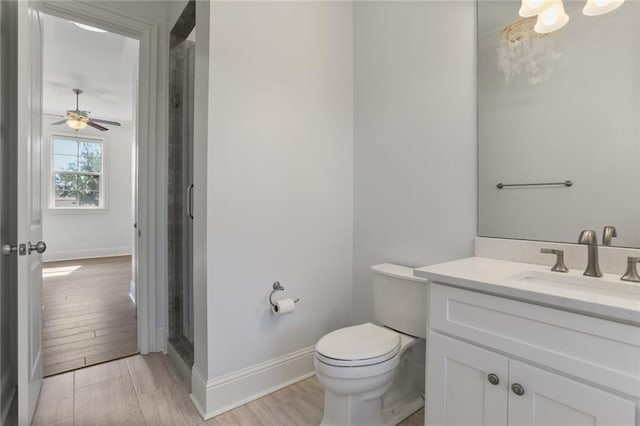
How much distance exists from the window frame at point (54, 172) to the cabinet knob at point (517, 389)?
7098 millimetres

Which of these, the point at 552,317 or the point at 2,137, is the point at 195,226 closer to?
the point at 2,137

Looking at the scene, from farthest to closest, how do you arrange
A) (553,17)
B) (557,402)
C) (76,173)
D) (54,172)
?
(76,173), (54,172), (553,17), (557,402)

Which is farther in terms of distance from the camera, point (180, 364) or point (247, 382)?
point (180, 364)

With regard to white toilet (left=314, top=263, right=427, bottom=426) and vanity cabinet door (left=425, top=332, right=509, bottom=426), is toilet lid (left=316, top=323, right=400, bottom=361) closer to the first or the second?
white toilet (left=314, top=263, right=427, bottom=426)

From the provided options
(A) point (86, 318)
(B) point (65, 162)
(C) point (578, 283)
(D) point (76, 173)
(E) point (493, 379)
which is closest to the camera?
(E) point (493, 379)

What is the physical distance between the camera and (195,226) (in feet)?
5.65

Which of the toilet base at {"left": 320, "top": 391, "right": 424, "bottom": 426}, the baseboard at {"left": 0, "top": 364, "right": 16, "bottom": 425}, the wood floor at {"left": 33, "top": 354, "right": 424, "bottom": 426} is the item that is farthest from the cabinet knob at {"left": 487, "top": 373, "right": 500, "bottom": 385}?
the baseboard at {"left": 0, "top": 364, "right": 16, "bottom": 425}

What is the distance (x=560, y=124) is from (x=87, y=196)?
7225mm

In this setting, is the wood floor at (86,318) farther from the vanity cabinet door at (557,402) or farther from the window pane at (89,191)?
the vanity cabinet door at (557,402)

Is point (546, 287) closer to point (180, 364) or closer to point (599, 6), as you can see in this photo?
point (599, 6)

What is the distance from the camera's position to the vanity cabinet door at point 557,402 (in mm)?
829

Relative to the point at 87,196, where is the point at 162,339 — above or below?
below

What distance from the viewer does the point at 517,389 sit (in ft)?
3.24

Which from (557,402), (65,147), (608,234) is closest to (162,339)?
(557,402)
